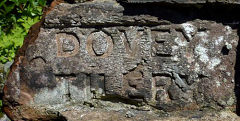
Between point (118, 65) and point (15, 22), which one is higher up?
point (15, 22)

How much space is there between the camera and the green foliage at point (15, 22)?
4035mm

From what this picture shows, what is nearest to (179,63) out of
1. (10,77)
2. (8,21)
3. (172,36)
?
(172,36)

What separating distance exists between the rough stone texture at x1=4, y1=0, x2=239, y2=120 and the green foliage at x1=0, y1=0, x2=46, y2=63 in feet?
3.22

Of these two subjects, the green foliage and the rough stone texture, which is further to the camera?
the green foliage

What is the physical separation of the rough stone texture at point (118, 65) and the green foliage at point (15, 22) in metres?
0.98

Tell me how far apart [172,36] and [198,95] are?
47cm

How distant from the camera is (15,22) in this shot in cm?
424

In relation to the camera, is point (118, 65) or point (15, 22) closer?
point (118, 65)

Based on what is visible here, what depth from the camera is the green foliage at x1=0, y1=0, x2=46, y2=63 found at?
4.04 metres

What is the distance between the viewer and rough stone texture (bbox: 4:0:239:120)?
9.54 ft

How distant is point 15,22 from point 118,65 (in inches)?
67.6

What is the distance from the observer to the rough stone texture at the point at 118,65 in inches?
114

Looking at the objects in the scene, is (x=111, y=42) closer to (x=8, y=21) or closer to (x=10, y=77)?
(x=10, y=77)

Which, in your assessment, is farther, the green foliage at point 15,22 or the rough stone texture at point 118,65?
the green foliage at point 15,22
